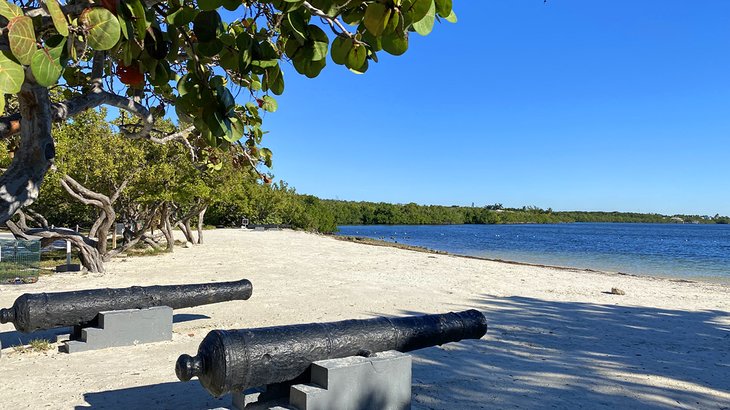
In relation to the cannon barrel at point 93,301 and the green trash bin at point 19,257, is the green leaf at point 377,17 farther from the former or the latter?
the green trash bin at point 19,257

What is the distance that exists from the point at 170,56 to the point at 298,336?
2.19 metres

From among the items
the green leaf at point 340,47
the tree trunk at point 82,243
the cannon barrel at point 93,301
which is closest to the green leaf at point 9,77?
the green leaf at point 340,47

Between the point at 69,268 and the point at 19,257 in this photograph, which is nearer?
the point at 19,257

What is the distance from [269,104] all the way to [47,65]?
1.73 meters

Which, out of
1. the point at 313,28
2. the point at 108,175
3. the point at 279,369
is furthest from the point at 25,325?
the point at 108,175

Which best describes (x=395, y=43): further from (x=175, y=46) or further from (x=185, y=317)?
(x=185, y=317)

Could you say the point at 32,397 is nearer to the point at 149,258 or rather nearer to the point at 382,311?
the point at 382,311

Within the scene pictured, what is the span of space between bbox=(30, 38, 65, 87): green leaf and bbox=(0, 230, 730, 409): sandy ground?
12.4 feet

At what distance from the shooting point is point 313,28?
1734mm

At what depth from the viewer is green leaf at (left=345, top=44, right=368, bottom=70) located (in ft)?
5.75

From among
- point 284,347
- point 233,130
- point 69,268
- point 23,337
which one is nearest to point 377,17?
point 233,130

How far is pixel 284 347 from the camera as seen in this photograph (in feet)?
11.8

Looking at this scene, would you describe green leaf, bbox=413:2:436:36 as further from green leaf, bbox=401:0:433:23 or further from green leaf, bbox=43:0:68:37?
green leaf, bbox=43:0:68:37

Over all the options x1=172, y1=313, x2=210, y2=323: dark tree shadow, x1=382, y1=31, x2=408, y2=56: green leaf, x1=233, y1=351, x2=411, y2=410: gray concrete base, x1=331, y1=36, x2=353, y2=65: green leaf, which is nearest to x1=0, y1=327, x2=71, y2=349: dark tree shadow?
x1=172, y1=313, x2=210, y2=323: dark tree shadow
